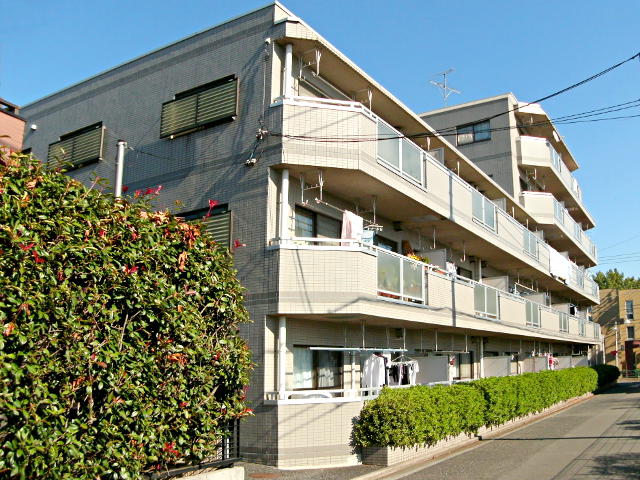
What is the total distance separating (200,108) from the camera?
567 inches

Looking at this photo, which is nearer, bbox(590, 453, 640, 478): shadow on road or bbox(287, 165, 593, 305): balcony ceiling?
bbox(590, 453, 640, 478): shadow on road

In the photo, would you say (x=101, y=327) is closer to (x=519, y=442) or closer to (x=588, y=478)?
(x=588, y=478)

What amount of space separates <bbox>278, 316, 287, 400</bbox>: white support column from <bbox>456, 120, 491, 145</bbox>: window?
22.0 m

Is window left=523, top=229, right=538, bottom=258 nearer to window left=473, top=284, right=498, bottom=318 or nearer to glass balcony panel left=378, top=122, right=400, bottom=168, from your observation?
window left=473, top=284, right=498, bottom=318

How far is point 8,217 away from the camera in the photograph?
5.74 metres

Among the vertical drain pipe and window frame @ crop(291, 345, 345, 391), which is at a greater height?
the vertical drain pipe

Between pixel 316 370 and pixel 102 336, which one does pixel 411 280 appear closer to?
pixel 316 370

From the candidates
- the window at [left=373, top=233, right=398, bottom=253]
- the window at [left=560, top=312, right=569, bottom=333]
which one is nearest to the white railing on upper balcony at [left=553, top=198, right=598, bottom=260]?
the window at [left=560, top=312, right=569, bottom=333]

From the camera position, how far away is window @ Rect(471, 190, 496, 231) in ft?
65.8

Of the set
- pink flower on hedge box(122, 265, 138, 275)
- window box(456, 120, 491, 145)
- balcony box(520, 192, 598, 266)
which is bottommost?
pink flower on hedge box(122, 265, 138, 275)

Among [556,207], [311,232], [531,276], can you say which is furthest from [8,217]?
[556,207]

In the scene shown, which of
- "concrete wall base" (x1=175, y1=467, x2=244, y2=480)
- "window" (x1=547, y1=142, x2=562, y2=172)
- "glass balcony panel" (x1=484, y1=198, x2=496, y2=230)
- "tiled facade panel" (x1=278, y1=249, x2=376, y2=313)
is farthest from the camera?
"window" (x1=547, y1=142, x2=562, y2=172)

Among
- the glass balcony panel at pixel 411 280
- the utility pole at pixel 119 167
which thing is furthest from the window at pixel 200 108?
the glass balcony panel at pixel 411 280

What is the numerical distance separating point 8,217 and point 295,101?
8.24 m
